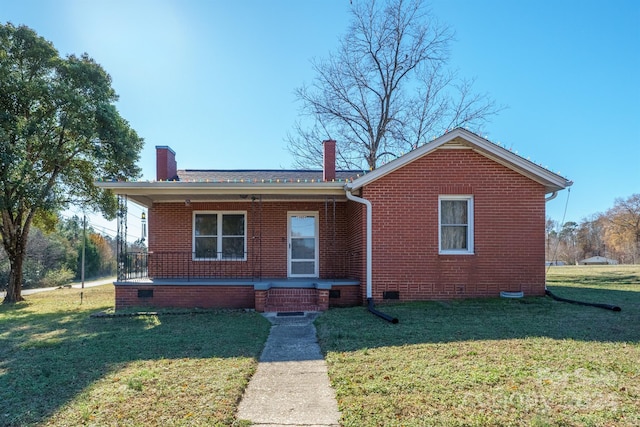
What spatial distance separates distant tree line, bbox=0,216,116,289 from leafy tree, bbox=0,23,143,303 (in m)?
6.31

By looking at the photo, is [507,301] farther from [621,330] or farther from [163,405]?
[163,405]

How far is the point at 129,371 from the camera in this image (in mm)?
4875

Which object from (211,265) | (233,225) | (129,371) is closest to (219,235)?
(233,225)

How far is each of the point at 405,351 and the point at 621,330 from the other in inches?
139

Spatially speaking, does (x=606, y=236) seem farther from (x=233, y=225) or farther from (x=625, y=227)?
(x=233, y=225)

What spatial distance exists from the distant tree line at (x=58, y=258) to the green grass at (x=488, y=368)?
19.9 m

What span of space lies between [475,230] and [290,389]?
6.82 m

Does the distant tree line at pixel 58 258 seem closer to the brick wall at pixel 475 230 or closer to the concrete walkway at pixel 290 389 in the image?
the brick wall at pixel 475 230

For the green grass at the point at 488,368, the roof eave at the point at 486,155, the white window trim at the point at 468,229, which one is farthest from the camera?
the white window trim at the point at 468,229

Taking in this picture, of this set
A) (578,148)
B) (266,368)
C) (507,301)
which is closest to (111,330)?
(266,368)

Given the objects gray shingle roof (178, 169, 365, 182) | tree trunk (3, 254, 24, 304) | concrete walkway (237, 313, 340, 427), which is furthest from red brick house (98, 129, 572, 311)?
tree trunk (3, 254, 24, 304)

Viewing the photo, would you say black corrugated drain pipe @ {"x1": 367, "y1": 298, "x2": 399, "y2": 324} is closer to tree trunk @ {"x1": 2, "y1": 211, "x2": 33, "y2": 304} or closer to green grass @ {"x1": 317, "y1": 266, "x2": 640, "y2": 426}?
green grass @ {"x1": 317, "y1": 266, "x2": 640, "y2": 426}

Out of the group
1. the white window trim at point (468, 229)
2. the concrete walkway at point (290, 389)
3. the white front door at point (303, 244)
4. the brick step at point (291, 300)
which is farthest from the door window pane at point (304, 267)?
the concrete walkway at point (290, 389)

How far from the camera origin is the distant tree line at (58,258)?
26.0 meters
